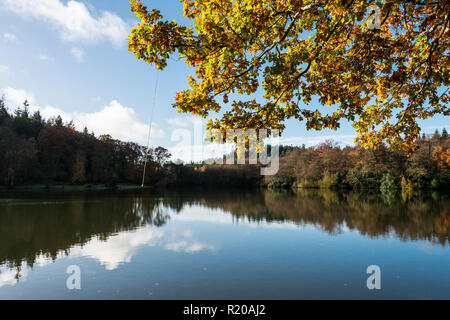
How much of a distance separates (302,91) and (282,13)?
5.95 feet

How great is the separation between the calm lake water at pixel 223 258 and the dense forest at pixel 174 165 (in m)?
29.1

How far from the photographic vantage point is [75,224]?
1379 centimetres

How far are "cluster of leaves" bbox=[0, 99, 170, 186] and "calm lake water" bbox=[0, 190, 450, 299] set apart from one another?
3322 centimetres

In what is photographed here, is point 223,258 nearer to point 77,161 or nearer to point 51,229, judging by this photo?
point 51,229

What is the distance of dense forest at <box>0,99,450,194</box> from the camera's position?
4238 cm

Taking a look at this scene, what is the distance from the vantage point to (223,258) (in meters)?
8.41

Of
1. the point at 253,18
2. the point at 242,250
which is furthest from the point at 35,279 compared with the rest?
the point at 253,18

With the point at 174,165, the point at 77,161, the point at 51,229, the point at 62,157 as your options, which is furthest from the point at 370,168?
the point at 62,157

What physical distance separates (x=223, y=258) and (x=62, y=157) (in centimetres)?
5608

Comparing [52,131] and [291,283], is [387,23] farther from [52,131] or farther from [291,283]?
[52,131]

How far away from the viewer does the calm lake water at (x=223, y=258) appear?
6082mm

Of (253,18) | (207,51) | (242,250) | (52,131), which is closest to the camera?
(253,18)

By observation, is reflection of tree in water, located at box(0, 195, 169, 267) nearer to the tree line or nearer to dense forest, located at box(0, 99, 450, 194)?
dense forest, located at box(0, 99, 450, 194)

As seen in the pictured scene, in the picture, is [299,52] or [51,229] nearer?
[299,52]
